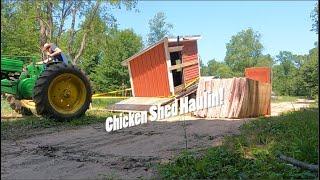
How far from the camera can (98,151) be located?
760 centimetres

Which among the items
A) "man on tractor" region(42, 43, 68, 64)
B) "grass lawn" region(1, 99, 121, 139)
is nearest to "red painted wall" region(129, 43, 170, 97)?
"grass lawn" region(1, 99, 121, 139)

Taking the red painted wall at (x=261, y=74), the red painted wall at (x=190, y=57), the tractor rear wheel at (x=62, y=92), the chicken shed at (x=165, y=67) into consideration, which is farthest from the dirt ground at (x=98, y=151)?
the red painted wall at (x=190, y=57)

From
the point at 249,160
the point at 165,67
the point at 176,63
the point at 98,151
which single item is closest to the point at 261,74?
the point at 165,67

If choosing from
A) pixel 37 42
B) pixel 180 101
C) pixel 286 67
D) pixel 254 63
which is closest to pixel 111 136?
pixel 180 101

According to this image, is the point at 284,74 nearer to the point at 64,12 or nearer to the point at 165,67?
the point at 64,12

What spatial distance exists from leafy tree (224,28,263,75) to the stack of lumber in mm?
80907

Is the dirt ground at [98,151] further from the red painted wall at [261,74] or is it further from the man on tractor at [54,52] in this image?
the red painted wall at [261,74]

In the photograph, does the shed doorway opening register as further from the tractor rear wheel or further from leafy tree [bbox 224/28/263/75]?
leafy tree [bbox 224/28/263/75]

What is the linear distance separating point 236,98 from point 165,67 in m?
5.85

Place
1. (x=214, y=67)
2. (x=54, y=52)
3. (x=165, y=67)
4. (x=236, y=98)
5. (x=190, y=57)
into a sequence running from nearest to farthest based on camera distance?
1. (x=54, y=52)
2. (x=236, y=98)
3. (x=165, y=67)
4. (x=190, y=57)
5. (x=214, y=67)

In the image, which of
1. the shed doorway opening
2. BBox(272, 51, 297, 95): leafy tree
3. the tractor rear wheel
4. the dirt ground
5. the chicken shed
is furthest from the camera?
BBox(272, 51, 297, 95): leafy tree

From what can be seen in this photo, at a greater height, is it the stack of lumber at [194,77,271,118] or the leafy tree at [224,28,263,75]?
the leafy tree at [224,28,263,75]

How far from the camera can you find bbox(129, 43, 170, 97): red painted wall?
19.5 meters

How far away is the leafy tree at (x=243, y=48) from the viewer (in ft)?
319
